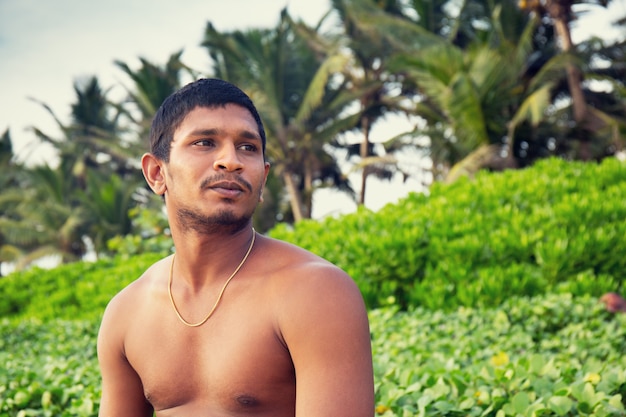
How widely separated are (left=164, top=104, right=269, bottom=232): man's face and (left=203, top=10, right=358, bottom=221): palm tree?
21.1 meters

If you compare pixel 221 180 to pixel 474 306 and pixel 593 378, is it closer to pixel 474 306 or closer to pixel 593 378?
pixel 593 378

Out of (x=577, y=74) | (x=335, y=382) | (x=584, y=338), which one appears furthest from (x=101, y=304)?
(x=577, y=74)

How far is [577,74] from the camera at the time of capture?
2019cm

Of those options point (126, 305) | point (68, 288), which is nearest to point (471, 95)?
point (68, 288)

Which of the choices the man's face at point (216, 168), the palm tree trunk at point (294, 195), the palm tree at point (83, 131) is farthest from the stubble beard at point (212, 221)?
the palm tree at point (83, 131)

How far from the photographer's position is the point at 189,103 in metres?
1.85

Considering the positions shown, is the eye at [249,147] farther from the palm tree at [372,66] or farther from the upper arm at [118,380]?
the palm tree at [372,66]

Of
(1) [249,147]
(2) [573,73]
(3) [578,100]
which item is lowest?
(1) [249,147]

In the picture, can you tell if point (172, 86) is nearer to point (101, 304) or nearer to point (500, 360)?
point (101, 304)

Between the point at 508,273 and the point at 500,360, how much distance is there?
2670mm

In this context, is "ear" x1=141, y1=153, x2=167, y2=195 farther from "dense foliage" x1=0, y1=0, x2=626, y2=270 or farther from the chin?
"dense foliage" x1=0, y1=0, x2=626, y2=270

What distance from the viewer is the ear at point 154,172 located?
193cm

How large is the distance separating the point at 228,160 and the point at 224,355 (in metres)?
0.52

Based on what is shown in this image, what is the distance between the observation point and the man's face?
1763mm
